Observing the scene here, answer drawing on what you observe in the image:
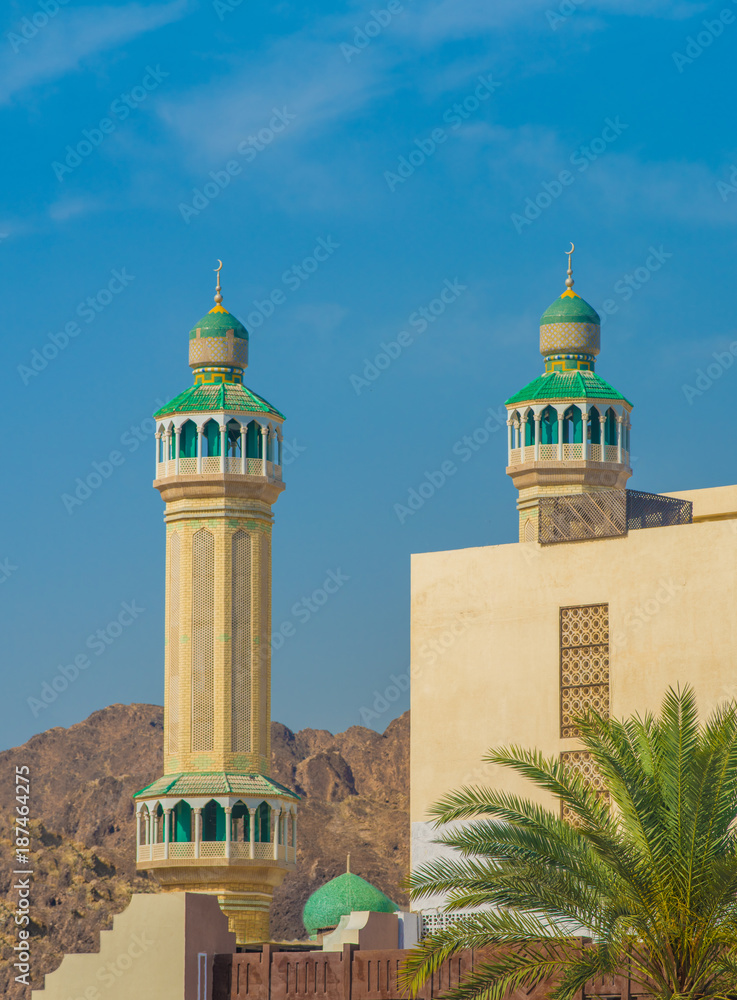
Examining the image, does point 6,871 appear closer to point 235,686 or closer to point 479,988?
point 235,686

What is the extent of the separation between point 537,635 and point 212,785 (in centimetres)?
920

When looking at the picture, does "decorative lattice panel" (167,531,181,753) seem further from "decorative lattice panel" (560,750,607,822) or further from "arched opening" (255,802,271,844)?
"decorative lattice panel" (560,750,607,822)

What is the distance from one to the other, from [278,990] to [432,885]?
8.08m

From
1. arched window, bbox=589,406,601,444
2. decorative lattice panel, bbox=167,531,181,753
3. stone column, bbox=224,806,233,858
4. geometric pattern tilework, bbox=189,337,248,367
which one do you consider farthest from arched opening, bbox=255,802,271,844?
arched window, bbox=589,406,601,444

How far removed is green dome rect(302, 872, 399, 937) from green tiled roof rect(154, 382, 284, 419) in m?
8.88

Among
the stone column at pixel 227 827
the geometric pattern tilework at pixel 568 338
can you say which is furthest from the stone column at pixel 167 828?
the geometric pattern tilework at pixel 568 338

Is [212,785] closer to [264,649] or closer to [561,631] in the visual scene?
[264,649]

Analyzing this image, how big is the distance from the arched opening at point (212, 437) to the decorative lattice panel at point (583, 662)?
414 inches

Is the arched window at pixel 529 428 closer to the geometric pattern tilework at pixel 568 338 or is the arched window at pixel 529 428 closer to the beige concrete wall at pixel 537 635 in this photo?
the geometric pattern tilework at pixel 568 338

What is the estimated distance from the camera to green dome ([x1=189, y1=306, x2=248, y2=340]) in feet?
119

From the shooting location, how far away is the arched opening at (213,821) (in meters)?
32.8

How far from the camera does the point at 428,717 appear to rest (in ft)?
87.6

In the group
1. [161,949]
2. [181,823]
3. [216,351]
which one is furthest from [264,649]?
[161,949]

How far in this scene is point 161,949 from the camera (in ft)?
78.8
